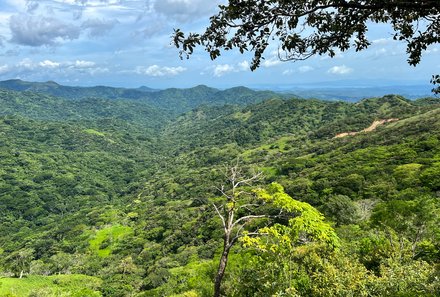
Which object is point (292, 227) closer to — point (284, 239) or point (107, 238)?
point (284, 239)

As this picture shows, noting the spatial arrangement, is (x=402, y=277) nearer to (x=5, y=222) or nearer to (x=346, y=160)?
(x=346, y=160)

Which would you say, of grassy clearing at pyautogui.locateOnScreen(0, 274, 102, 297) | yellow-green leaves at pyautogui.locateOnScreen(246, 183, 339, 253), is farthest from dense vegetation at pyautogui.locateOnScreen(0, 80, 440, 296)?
grassy clearing at pyautogui.locateOnScreen(0, 274, 102, 297)

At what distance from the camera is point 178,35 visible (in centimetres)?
1051

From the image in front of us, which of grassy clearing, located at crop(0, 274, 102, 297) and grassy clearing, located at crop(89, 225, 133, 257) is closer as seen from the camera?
grassy clearing, located at crop(0, 274, 102, 297)

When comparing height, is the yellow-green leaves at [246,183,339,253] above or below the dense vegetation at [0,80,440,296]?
above

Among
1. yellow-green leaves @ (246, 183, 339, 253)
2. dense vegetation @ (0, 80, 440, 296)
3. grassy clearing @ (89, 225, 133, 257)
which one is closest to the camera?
yellow-green leaves @ (246, 183, 339, 253)

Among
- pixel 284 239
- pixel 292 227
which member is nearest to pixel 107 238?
pixel 284 239

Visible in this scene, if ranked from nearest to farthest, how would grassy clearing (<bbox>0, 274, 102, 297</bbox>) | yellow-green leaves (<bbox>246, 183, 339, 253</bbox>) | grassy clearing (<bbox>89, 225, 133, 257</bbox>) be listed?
yellow-green leaves (<bbox>246, 183, 339, 253</bbox>) → grassy clearing (<bbox>0, 274, 102, 297</bbox>) → grassy clearing (<bbox>89, 225, 133, 257</bbox>)

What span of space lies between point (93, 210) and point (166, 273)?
128 metres

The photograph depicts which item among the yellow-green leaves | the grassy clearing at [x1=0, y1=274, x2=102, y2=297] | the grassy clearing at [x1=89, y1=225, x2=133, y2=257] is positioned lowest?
the grassy clearing at [x1=89, y1=225, x2=133, y2=257]

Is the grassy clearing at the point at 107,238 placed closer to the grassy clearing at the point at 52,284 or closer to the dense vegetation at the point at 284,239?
the dense vegetation at the point at 284,239

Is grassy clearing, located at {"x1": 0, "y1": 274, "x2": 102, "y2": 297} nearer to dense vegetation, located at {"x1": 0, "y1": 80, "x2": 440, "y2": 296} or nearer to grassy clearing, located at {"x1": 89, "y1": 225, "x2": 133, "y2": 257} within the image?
dense vegetation, located at {"x1": 0, "y1": 80, "x2": 440, "y2": 296}

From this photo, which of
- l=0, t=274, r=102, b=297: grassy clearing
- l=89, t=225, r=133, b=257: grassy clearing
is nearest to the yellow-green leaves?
l=0, t=274, r=102, b=297: grassy clearing

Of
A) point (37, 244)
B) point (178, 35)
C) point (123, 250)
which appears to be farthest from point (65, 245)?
point (178, 35)
